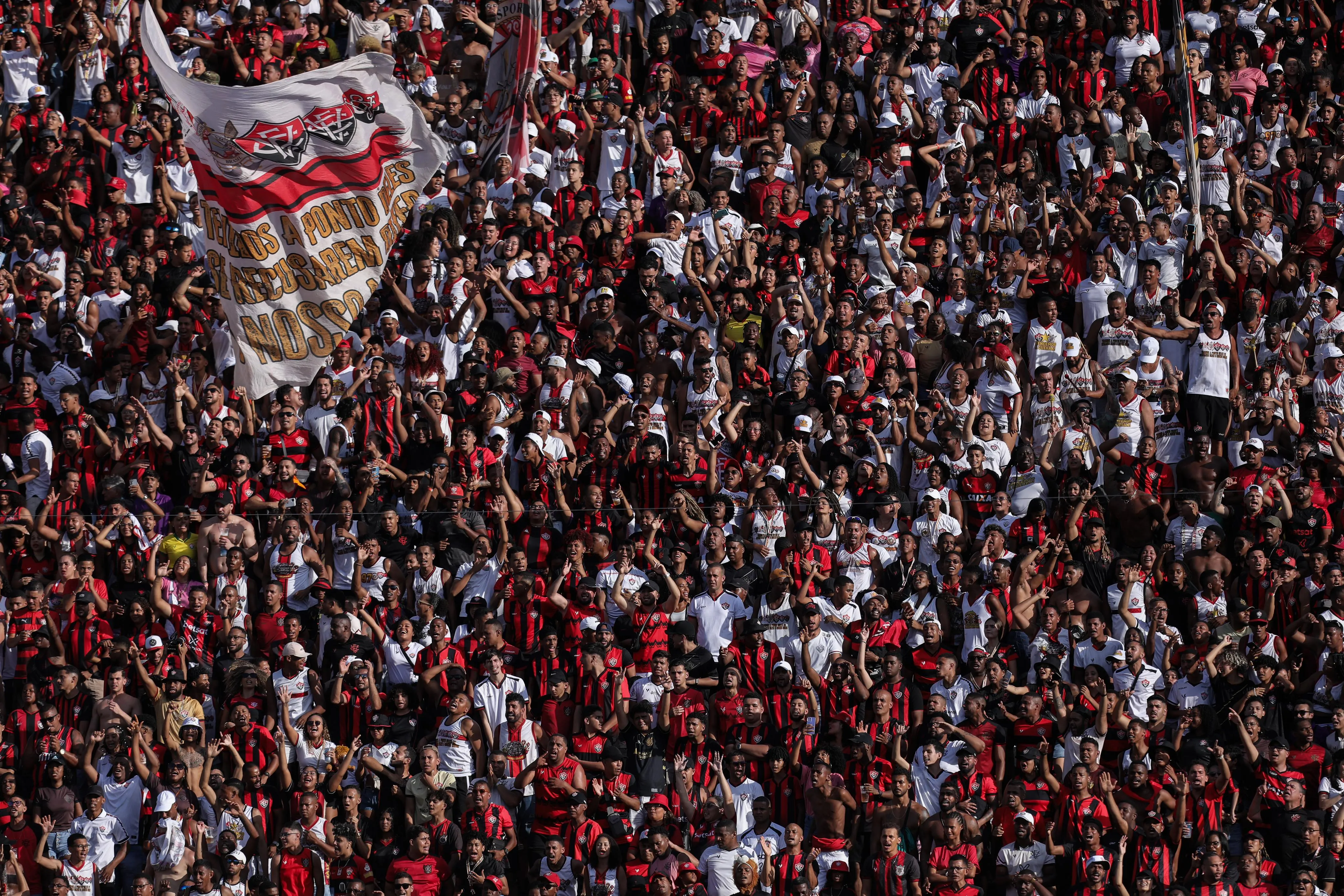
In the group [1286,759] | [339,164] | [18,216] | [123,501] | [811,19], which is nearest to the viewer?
[339,164]

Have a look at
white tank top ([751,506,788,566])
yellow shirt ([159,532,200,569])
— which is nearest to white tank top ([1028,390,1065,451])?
white tank top ([751,506,788,566])

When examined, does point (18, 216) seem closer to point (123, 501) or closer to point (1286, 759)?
point (123, 501)

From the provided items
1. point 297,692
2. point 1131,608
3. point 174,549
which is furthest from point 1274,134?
point 174,549

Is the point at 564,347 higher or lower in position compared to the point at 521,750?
higher

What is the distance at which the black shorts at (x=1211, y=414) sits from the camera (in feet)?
59.3

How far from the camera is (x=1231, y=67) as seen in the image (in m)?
20.5

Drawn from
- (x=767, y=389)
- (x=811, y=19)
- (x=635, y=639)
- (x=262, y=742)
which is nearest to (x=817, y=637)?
(x=635, y=639)

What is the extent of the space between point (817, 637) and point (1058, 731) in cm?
175

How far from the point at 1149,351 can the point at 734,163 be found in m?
3.79

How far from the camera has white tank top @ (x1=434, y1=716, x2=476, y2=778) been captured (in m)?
16.3

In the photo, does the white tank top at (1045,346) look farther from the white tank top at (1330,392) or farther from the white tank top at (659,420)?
the white tank top at (659,420)

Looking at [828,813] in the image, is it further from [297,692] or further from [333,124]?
[333,124]

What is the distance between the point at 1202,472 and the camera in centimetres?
1764

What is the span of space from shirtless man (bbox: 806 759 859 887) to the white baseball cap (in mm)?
4391
